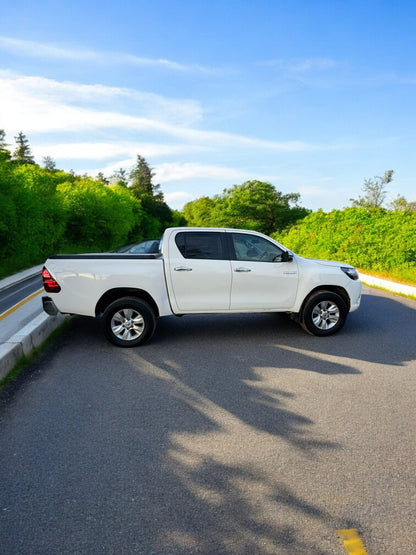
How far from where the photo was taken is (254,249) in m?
7.27

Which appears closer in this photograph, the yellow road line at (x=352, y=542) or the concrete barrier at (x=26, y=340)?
the yellow road line at (x=352, y=542)

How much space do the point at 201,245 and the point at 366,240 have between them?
14.5m

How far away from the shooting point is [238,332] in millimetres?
7703

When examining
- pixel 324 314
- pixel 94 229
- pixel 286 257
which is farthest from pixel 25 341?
pixel 94 229

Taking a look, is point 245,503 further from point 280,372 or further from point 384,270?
point 384,270

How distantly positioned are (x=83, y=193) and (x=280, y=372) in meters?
29.0

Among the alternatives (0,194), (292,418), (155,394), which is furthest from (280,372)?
(0,194)

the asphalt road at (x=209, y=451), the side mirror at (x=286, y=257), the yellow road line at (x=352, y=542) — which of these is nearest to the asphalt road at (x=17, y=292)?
the asphalt road at (x=209, y=451)

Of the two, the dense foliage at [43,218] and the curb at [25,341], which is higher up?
the dense foliage at [43,218]

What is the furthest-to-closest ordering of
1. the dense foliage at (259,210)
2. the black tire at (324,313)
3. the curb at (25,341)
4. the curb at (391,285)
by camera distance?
the dense foliage at (259,210)
the curb at (391,285)
the black tire at (324,313)
the curb at (25,341)

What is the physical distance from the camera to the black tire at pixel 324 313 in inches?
287

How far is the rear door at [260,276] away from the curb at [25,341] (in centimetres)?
322

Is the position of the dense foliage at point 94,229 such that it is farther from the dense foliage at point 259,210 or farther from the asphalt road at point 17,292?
the dense foliage at point 259,210

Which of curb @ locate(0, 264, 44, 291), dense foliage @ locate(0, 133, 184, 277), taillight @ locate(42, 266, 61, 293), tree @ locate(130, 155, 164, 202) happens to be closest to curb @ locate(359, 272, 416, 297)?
taillight @ locate(42, 266, 61, 293)
